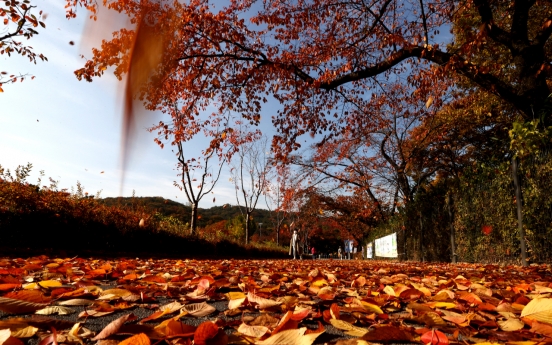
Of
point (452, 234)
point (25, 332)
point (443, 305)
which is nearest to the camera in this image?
point (25, 332)

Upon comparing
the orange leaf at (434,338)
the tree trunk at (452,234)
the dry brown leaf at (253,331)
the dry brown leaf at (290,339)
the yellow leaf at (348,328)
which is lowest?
the yellow leaf at (348,328)

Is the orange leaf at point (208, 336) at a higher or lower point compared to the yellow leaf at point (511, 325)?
higher

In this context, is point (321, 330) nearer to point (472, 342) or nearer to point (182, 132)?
point (472, 342)

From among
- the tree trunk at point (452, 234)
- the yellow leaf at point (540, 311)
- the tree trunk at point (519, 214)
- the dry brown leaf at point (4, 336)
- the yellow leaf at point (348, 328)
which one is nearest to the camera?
the dry brown leaf at point (4, 336)

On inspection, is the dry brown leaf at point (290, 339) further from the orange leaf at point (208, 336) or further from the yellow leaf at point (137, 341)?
the yellow leaf at point (137, 341)

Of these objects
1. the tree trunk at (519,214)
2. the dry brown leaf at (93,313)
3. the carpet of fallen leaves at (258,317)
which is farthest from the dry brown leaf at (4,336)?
the tree trunk at (519,214)

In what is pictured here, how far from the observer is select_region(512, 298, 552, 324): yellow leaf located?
1303 mm

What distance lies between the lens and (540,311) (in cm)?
134

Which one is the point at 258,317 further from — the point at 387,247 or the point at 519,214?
the point at 387,247

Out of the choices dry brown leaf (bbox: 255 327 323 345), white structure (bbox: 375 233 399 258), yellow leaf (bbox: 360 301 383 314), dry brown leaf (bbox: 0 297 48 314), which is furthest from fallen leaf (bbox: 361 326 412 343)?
white structure (bbox: 375 233 399 258)

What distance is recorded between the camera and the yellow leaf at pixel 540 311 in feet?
4.27

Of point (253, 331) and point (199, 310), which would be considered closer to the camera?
point (253, 331)

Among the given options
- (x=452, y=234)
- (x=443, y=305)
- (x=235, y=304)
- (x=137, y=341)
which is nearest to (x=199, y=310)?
(x=235, y=304)

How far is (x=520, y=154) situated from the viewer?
561cm
